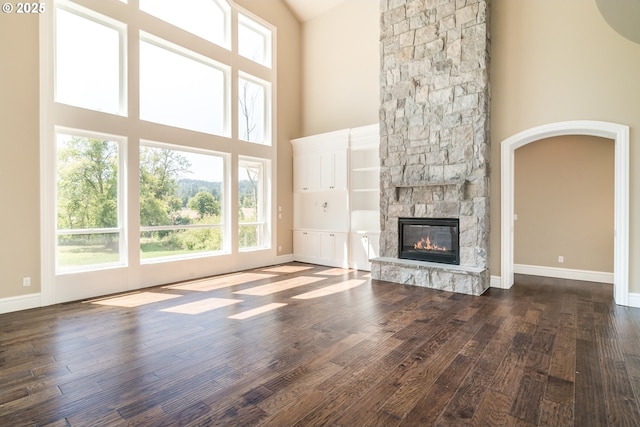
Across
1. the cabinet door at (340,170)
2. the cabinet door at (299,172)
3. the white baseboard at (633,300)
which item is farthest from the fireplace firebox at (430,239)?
the cabinet door at (299,172)

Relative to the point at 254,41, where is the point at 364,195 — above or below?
below

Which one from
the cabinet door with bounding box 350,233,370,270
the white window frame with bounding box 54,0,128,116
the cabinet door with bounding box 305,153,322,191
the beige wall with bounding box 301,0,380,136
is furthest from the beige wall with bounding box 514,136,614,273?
the white window frame with bounding box 54,0,128,116

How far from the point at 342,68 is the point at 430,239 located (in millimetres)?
4505

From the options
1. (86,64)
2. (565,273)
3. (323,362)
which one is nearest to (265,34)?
(86,64)

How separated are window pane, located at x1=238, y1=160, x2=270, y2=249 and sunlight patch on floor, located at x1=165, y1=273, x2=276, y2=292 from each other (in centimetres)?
92

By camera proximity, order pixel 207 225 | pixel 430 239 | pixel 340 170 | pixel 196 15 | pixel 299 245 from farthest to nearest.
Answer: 1. pixel 299 245
2. pixel 340 170
3. pixel 207 225
4. pixel 196 15
5. pixel 430 239

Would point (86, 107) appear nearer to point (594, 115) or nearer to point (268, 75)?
point (268, 75)

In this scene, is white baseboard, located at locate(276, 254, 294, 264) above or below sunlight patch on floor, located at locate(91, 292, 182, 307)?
above

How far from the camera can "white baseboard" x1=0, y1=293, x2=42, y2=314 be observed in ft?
13.0

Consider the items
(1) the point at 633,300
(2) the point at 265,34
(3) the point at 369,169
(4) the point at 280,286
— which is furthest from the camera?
(2) the point at 265,34

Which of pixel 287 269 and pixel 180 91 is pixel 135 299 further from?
pixel 180 91

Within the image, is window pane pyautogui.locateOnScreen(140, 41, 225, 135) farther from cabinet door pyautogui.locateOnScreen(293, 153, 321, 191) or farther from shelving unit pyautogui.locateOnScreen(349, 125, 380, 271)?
shelving unit pyautogui.locateOnScreen(349, 125, 380, 271)

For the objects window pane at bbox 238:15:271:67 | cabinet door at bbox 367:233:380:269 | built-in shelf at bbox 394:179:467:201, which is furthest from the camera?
window pane at bbox 238:15:271:67

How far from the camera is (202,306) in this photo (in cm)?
423
